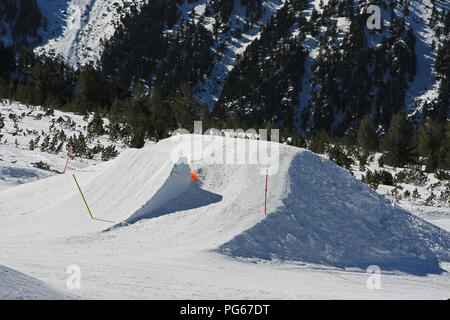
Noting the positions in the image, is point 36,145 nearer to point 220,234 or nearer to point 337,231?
point 220,234

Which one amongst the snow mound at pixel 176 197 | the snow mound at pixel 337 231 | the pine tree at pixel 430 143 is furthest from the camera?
the pine tree at pixel 430 143

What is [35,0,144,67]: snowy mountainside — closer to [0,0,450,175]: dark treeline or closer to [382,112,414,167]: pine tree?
[0,0,450,175]: dark treeline

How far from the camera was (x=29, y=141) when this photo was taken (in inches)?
722

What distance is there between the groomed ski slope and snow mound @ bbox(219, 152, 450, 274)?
2 cm

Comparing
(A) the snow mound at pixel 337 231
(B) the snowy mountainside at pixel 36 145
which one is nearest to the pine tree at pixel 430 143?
(B) the snowy mountainside at pixel 36 145

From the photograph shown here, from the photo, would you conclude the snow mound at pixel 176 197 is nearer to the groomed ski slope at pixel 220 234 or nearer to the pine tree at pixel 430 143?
the groomed ski slope at pixel 220 234

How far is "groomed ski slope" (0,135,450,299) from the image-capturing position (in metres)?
6.44

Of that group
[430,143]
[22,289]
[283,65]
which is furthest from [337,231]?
[283,65]

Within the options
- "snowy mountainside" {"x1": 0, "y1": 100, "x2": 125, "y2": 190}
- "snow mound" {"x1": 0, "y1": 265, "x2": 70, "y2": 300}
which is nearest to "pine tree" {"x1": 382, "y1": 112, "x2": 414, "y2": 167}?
"snowy mountainside" {"x1": 0, "y1": 100, "x2": 125, "y2": 190}

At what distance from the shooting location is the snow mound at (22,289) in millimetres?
4195

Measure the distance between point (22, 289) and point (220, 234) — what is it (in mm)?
4604

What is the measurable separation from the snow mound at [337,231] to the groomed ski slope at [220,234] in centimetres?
2

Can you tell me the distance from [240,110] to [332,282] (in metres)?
73.9

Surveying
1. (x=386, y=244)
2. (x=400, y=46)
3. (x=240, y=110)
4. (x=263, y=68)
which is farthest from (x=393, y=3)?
(x=386, y=244)
